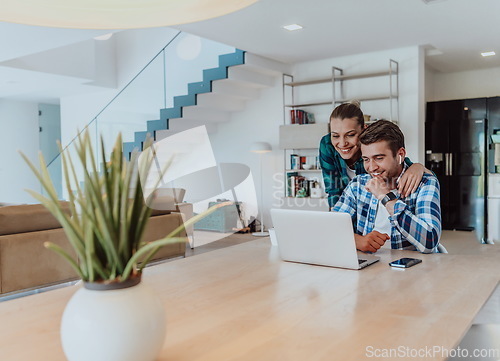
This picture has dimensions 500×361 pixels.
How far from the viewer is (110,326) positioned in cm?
83

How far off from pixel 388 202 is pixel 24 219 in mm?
2588

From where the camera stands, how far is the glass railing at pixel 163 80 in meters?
7.20

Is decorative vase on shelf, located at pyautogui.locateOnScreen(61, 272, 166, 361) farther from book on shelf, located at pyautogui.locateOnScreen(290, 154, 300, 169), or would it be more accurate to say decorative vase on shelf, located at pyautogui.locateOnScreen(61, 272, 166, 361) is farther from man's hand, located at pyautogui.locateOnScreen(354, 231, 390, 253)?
book on shelf, located at pyautogui.locateOnScreen(290, 154, 300, 169)

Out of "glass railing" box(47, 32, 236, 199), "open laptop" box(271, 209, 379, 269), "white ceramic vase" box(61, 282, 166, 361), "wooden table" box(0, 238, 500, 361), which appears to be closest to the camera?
"white ceramic vase" box(61, 282, 166, 361)

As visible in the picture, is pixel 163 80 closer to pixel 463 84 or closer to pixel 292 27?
pixel 292 27

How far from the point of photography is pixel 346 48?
6.71 metres

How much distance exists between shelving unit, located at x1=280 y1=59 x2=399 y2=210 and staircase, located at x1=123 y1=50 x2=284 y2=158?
0.46 m

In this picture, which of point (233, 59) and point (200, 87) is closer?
point (233, 59)

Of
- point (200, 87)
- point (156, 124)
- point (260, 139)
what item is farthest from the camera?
point (260, 139)

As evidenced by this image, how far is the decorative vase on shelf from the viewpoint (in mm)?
827

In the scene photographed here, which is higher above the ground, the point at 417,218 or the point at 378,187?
the point at 378,187

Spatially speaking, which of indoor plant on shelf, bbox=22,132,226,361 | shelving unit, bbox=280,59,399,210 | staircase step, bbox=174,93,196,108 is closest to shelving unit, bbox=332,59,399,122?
shelving unit, bbox=280,59,399,210

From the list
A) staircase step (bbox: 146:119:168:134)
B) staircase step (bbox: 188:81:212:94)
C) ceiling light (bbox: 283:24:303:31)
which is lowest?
staircase step (bbox: 146:119:168:134)

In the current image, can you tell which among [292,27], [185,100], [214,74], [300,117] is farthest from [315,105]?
[292,27]
